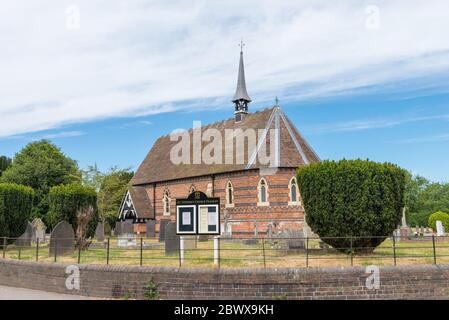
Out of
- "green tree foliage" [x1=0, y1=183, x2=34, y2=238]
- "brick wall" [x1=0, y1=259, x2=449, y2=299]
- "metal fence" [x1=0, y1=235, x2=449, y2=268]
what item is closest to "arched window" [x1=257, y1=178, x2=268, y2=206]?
"metal fence" [x1=0, y1=235, x2=449, y2=268]

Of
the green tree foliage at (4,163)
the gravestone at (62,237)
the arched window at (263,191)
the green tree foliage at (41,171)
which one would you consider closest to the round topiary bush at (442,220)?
the arched window at (263,191)

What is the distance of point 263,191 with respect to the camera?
31.0 m

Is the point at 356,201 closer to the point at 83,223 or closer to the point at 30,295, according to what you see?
the point at 30,295

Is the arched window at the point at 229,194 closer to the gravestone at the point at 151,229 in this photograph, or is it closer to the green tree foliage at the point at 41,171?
the gravestone at the point at 151,229

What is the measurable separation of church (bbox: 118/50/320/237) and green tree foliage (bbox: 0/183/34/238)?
330 inches

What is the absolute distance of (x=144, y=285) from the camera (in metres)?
13.7

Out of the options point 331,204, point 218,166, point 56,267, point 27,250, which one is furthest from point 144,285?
point 218,166

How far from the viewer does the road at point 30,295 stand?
551 inches

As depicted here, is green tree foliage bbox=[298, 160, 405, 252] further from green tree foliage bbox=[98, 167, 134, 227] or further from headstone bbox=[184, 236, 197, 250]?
green tree foliage bbox=[98, 167, 134, 227]

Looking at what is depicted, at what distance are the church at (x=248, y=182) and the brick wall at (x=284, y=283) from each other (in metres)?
13.8

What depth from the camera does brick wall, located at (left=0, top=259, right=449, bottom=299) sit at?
42.6ft

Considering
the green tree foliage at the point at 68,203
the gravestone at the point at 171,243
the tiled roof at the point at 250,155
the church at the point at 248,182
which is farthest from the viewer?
the tiled roof at the point at 250,155
